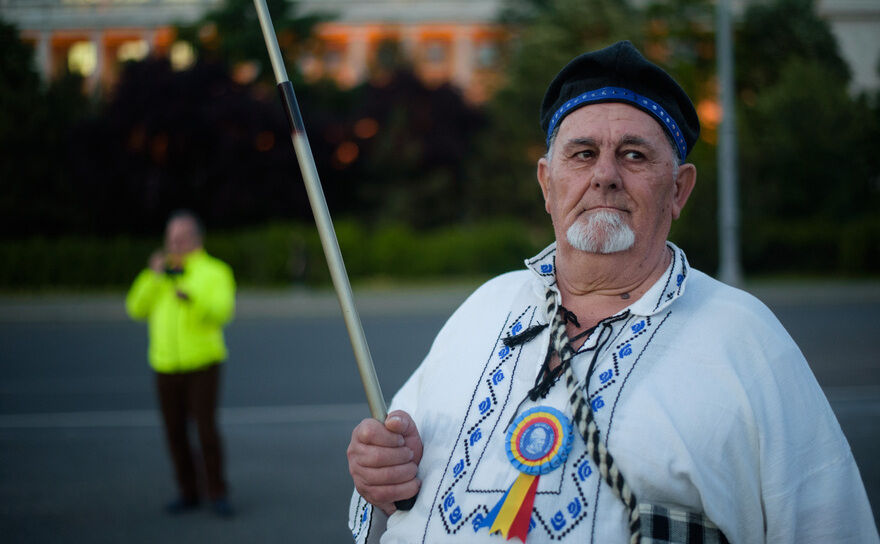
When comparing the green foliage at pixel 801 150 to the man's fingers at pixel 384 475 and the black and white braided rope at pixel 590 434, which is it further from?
the man's fingers at pixel 384 475

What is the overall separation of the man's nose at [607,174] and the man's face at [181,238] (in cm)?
455

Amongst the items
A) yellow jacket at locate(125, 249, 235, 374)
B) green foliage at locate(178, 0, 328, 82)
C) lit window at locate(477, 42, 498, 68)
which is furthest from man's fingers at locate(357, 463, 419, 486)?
lit window at locate(477, 42, 498, 68)

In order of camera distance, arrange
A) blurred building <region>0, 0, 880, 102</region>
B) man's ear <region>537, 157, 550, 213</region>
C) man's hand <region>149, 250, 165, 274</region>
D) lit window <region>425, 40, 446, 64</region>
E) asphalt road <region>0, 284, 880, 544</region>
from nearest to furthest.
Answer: man's ear <region>537, 157, 550, 213</region>
asphalt road <region>0, 284, 880, 544</region>
man's hand <region>149, 250, 165, 274</region>
blurred building <region>0, 0, 880, 102</region>
lit window <region>425, 40, 446, 64</region>

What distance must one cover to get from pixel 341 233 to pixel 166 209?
843 cm

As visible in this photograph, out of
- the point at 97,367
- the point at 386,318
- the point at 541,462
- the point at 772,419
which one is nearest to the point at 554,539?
the point at 541,462

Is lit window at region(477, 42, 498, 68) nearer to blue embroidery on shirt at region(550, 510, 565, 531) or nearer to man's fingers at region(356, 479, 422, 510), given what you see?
man's fingers at region(356, 479, 422, 510)

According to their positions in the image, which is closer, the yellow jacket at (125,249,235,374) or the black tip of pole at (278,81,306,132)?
the black tip of pole at (278,81,306,132)

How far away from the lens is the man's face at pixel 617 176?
6.12ft

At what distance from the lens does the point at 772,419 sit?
5.39ft

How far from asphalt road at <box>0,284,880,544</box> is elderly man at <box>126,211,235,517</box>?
0.31m

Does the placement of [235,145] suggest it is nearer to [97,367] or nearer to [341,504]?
[97,367]

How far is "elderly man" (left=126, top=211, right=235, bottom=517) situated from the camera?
551 centimetres

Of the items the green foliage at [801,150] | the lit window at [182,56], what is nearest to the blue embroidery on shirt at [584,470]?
the green foliage at [801,150]

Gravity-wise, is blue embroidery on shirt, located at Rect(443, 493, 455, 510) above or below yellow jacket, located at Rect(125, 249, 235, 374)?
below
